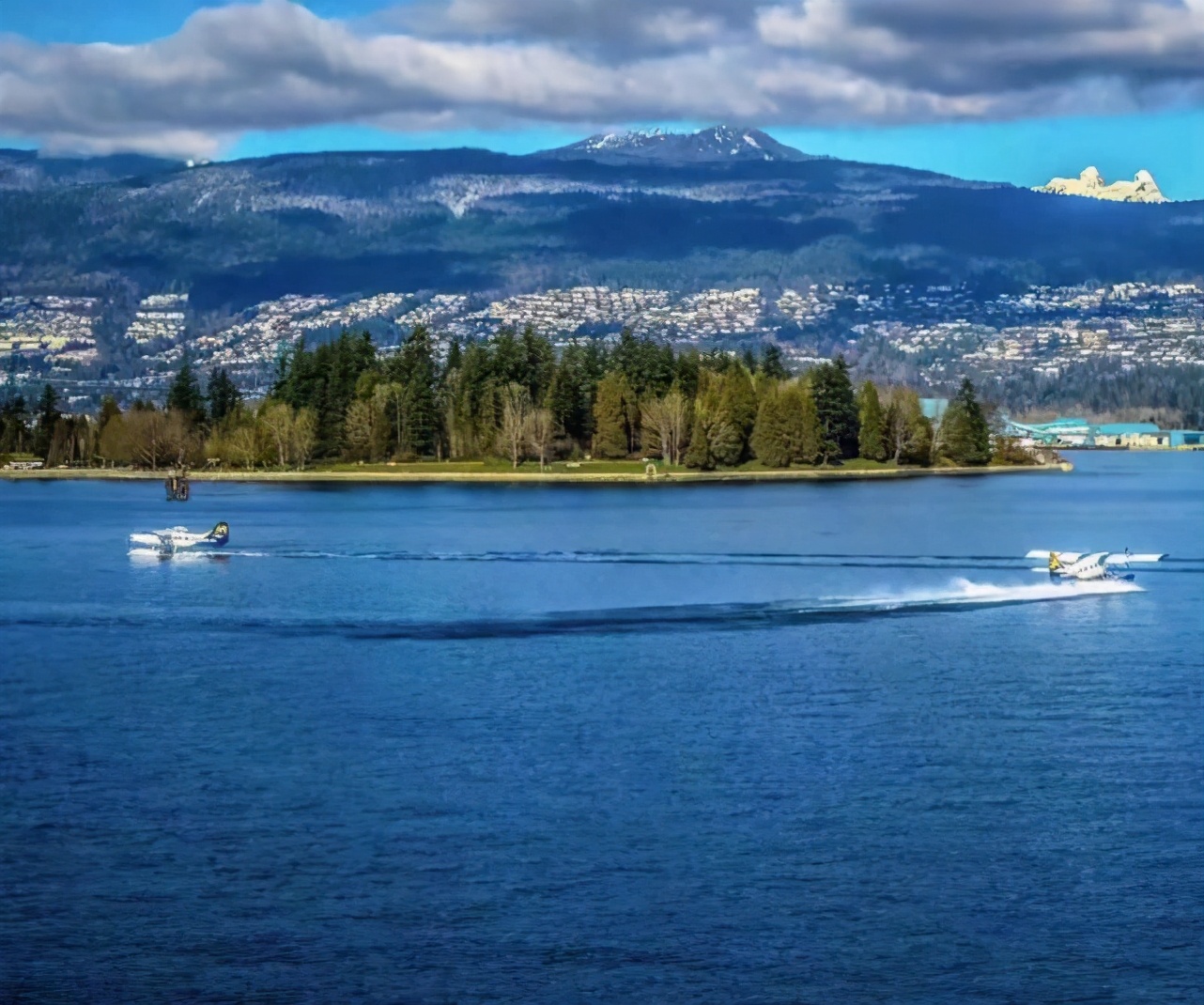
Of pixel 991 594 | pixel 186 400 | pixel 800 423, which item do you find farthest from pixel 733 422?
pixel 991 594

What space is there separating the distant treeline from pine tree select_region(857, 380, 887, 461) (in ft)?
0.44

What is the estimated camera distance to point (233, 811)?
970 inches

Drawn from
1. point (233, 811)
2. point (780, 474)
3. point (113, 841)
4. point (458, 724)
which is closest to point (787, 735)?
point (458, 724)

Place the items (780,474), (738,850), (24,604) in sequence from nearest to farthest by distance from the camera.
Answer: (738,850) → (24,604) → (780,474)

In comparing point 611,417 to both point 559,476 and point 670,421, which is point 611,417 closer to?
point 670,421

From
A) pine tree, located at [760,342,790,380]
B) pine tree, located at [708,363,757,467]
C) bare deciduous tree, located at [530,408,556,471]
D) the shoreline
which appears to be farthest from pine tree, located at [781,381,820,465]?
bare deciduous tree, located at [530,408,556,471]

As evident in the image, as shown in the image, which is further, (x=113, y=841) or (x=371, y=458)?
(x=371, y=458)

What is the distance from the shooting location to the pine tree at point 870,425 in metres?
131

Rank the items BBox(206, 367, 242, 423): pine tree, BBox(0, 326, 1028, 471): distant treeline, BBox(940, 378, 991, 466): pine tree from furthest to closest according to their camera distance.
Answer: BBox(206, 367, 242, 423): pine tree < BBox(940, 378, 991, 466): pine tree < BBox(0, 326, 1028, 471): distant treeline

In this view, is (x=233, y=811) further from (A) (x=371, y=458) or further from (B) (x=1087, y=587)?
(A) (x=371, y=458)

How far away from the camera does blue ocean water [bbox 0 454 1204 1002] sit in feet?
63.2

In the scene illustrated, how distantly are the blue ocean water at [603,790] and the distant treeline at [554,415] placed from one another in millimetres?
74007

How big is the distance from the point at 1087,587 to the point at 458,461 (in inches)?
3350

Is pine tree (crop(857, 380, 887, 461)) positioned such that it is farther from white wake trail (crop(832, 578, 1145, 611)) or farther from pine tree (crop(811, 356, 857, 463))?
white wake trail (crop(832, 578, 1145, 611))
